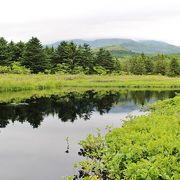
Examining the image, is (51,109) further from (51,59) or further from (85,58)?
(85,58)

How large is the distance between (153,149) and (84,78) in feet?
179

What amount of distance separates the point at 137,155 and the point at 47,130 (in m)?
11.1

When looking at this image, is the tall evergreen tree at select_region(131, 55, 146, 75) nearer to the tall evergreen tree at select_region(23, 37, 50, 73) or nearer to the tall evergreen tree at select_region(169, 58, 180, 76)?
the tall evergreen tree at select_region(169, 58, 180, 76)

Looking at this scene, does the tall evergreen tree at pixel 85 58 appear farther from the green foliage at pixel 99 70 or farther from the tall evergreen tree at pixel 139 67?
the tall evergreen tree at pixel 139 67

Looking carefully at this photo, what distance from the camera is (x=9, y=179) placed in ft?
42.4

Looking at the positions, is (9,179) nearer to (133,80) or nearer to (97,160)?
(97,160)

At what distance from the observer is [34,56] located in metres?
71.5

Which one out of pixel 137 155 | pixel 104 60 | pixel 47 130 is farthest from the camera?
pixel 104 60

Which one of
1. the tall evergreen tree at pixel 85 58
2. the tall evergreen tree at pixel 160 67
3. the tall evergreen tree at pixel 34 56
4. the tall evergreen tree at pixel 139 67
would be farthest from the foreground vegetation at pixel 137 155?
the tall evergreen tree at pixel 160 67

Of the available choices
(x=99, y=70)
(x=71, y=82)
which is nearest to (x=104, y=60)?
(x=99, y=70)

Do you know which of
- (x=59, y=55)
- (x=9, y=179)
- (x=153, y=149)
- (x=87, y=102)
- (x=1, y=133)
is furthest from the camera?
(x=59, y=55)

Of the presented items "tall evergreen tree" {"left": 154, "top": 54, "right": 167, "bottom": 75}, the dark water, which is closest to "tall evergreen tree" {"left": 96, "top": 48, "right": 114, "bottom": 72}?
"tall evergreen tree" {"left": 154, "top": 54, "right": 167, "bottom": 75}

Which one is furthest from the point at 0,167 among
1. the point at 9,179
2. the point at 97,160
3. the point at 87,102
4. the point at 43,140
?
the point at 87,102

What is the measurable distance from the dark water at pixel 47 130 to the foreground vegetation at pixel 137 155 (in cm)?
100
